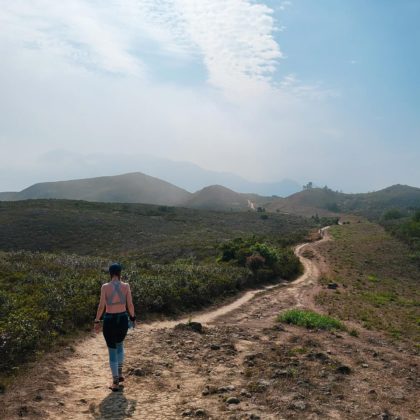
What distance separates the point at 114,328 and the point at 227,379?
10.4 feet

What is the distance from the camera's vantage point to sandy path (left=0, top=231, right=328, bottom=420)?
813cm

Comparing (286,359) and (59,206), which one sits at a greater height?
(59,206)

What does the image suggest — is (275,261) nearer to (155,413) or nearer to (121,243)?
(155,413)

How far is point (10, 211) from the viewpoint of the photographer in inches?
2842

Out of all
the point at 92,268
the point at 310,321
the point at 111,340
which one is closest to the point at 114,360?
the point at 111,340

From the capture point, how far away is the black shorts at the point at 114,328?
896cm

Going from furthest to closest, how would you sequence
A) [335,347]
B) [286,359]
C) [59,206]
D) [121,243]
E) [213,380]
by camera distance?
[59,206] → [121,243] → [335,347] → [286,359] → [213,380]

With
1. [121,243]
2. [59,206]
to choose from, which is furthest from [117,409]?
[59,206]

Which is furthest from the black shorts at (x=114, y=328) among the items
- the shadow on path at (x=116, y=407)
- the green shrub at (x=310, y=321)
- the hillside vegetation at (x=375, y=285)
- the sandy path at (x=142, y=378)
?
the hillside vegetation at (x=375, y=285)

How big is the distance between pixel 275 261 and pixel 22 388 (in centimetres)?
2499

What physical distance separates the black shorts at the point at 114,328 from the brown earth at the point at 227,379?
115 centimetres

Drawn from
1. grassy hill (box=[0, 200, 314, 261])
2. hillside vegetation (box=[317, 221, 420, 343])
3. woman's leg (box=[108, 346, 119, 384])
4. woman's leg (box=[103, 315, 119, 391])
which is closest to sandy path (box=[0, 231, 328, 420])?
woman's leg (box=[108, 346, 119, 384])

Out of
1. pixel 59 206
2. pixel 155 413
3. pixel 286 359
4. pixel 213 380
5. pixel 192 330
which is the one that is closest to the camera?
pixel 155 413

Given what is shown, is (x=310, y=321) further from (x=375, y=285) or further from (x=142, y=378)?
(x=375, y=285)
